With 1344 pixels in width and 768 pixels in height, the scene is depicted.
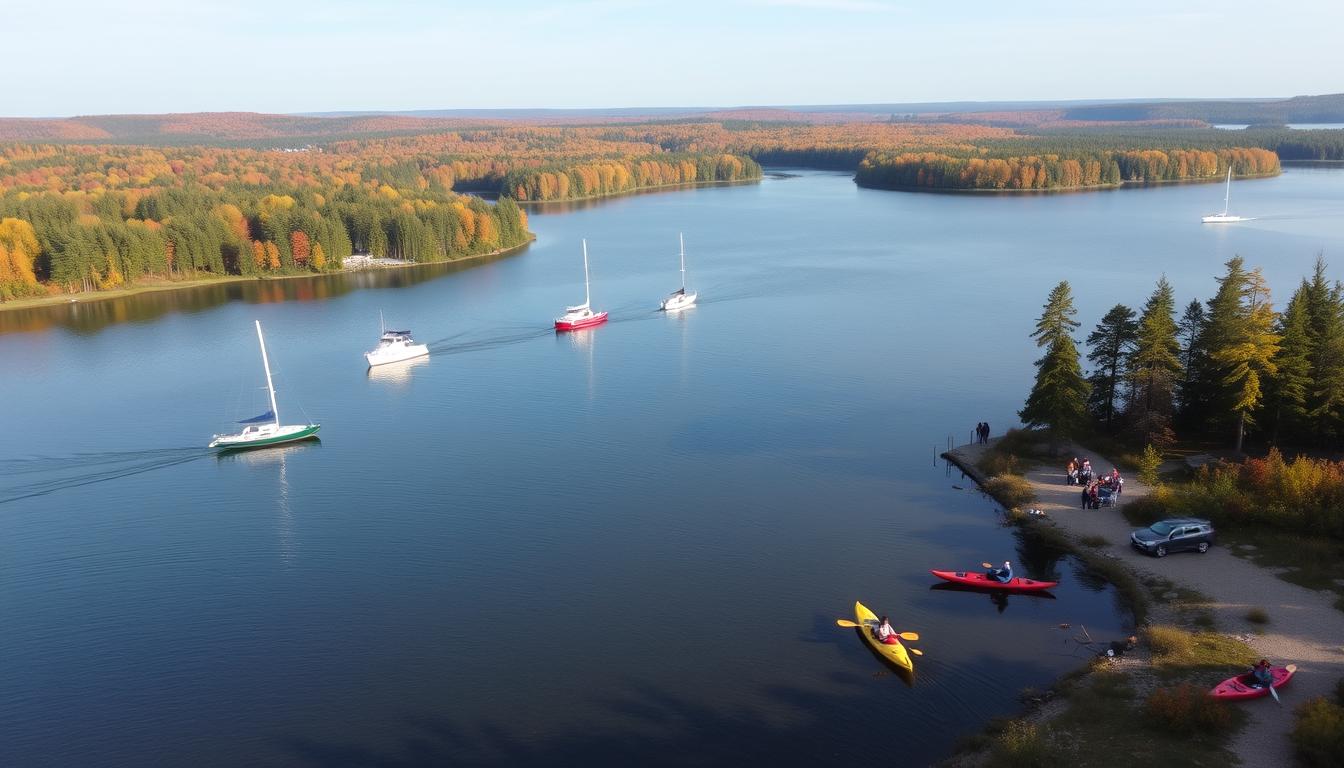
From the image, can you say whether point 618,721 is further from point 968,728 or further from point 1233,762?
point 1233,762

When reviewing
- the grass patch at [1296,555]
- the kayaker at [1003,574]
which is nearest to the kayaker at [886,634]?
the kayaker at [1003,574]

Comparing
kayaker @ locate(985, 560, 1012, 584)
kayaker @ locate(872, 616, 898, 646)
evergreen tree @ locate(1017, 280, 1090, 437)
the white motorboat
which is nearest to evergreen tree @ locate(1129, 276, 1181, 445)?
evergreen tree @ locate(1017, 280, 1090, 437)

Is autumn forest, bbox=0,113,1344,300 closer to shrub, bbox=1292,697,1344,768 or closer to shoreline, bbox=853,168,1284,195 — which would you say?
shoreline, bbox=853,168,1284,195

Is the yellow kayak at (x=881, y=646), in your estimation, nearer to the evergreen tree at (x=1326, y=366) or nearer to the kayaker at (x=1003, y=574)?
the kayaker at (x=1003, y=574)

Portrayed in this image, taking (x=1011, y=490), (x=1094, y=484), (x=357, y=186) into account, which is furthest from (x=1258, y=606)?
(x=357, y=186)

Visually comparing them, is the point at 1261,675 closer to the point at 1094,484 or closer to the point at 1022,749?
the point at 1022,749
